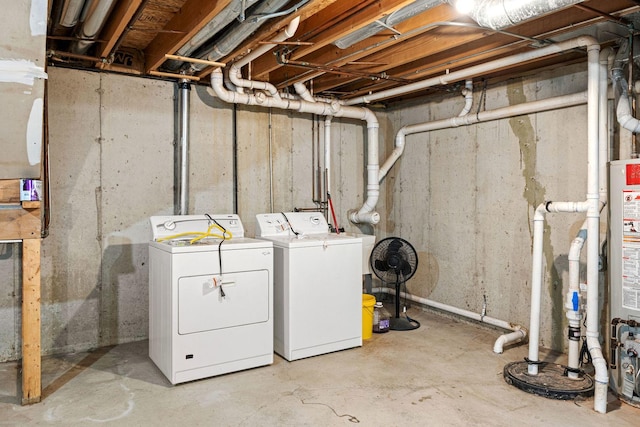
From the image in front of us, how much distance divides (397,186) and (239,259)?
2.65 m

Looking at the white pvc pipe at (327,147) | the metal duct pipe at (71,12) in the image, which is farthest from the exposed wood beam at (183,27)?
the white pvc pipe at (327,147)

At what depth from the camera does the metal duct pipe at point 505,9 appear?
2.35m

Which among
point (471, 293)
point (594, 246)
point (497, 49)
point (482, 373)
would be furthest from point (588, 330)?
point (497, 49)

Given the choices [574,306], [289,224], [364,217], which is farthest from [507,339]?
[289,224]

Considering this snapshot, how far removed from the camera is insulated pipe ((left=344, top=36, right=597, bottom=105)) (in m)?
3.08

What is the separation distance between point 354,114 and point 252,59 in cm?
172

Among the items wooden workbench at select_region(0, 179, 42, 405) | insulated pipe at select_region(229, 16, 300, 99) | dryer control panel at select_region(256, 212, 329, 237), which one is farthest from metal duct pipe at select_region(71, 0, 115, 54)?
dryer control panel at select_region(256, 212, 329, 237)

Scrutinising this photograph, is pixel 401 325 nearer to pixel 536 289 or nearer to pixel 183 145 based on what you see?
pixel 536 289

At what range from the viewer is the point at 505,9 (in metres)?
2.49

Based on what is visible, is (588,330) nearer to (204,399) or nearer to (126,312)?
(204,399)

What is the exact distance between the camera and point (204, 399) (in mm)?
2904

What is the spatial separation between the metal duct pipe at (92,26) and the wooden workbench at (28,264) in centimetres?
115

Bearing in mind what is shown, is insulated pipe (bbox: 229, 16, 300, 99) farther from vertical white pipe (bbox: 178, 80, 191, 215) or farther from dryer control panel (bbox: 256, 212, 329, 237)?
dryer control panel (bbox: 256, 212, 329, 237)

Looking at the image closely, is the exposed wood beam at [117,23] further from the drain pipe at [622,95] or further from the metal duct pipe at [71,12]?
the drain pipe at [622,95]
